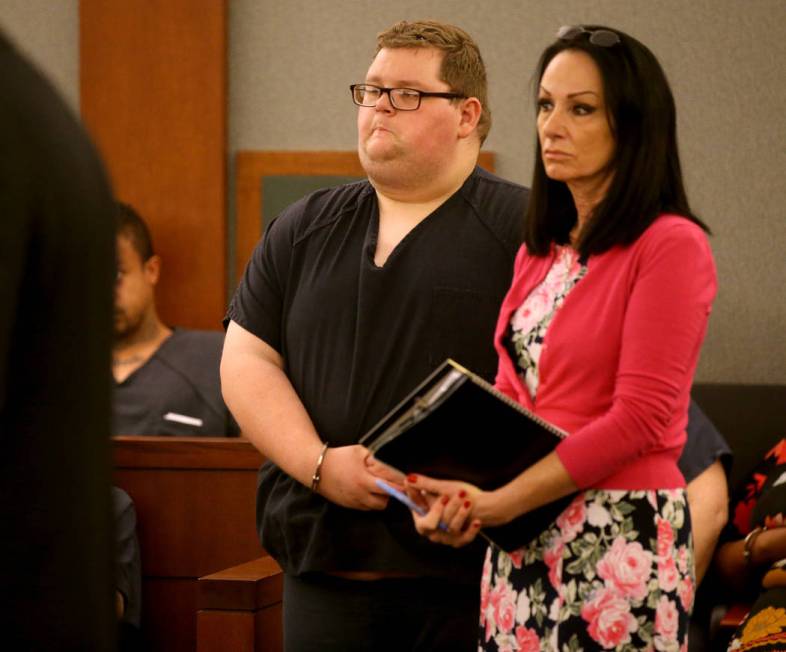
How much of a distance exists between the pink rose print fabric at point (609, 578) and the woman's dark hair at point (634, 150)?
1.23 ft

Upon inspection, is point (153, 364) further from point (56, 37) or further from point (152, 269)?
point (56, 37)

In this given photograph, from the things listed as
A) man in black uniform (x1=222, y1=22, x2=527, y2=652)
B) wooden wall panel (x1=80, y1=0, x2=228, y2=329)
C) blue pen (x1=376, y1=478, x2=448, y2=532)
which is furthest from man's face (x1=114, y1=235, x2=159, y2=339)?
blue pen (x1=376, y1=478, x2=448, y2=532)

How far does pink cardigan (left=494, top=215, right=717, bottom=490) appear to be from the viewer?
1.75m

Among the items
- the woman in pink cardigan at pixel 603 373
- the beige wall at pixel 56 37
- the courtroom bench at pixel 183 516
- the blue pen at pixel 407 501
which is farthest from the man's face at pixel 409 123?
the beige wall at pixel 56 37

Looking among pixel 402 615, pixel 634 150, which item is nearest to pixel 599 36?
pixel 634 150

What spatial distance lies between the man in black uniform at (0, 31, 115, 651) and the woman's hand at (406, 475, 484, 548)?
96 cm

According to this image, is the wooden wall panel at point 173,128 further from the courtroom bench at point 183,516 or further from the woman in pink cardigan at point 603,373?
the woman in pink cardigan at point 603,373

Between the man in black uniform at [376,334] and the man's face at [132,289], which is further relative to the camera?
the man's face at [132,289]

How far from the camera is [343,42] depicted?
170 inches

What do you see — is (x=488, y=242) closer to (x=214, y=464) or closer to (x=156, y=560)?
(x=214, y=464)

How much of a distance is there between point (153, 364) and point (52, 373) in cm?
307

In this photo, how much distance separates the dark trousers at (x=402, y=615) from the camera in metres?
2.18

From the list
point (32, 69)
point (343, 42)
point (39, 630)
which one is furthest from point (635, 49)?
point (343, 42)

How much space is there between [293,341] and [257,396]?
12 cm
